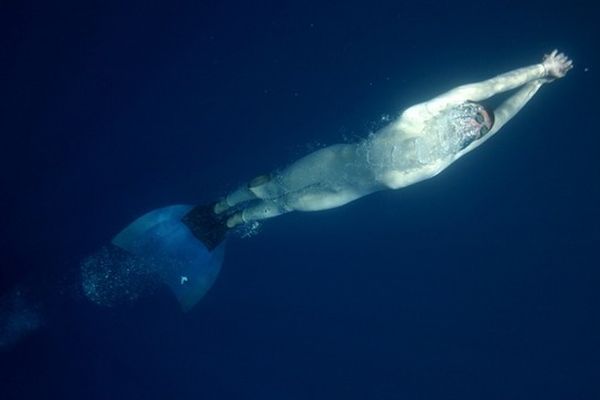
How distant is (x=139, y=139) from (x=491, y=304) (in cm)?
656

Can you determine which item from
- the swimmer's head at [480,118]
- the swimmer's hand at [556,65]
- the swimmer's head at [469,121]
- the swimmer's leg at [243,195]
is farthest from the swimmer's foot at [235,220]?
the swimmer's hand at [556,65]

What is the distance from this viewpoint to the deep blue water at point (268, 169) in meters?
5.72

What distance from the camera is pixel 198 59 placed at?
19.4ft

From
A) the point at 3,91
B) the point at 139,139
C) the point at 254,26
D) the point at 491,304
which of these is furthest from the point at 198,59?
the point at 491,304

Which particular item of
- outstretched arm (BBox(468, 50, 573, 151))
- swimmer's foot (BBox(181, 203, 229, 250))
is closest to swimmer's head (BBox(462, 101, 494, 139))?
outstretched arm (BBox(468, 50, 573, 151))

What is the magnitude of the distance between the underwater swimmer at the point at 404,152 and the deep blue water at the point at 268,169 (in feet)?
6.47

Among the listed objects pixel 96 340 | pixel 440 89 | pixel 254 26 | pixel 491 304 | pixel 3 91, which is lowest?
pixel 491 304

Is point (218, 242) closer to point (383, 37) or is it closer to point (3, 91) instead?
point (3, 91)

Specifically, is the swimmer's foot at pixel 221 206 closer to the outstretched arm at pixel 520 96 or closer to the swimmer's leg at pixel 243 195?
the swimmer's leg at pixel 243 195

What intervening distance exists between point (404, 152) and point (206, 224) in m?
2.46

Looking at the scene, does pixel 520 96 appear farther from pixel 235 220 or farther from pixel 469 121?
pixel 235 220

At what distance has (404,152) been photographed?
13.4 feet

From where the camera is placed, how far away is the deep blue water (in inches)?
225

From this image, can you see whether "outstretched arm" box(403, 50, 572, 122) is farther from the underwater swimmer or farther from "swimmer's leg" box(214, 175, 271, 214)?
"swimmer's leg" box(214, 175, 271, 214)
